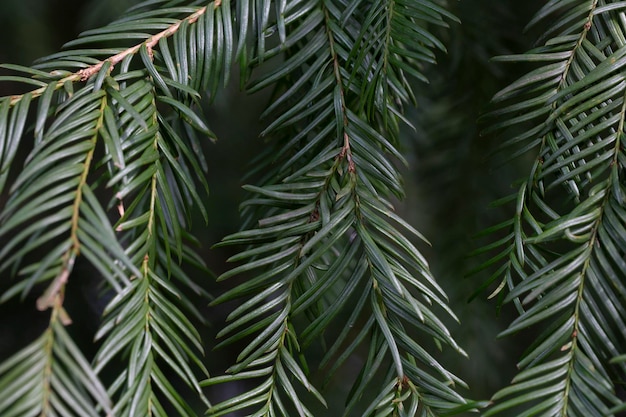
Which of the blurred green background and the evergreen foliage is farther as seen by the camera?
the blurred green background

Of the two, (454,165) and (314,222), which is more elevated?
(314,222)

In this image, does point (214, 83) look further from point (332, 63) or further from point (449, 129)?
point (449, 129)

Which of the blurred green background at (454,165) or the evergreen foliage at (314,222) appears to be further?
the blurred green background at (454,165)

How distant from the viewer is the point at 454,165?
773mm

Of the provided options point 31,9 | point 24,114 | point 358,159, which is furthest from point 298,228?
point 31,9

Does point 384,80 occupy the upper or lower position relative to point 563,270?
upper

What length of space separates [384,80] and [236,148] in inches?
32.4

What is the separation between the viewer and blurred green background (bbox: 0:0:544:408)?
2.31 feet

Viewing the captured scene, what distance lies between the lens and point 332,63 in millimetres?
441

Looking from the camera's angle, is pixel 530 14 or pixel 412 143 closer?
pixel 530 14

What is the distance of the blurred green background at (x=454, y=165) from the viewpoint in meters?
0.71

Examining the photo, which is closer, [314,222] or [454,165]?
[314,222]

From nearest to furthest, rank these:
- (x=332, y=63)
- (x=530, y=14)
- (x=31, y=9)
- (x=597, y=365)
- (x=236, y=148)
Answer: (x=597, y=365)
(x=332, y=63)
(x=530, y=14)
(x=31, y=9)
(x=236, y=148)

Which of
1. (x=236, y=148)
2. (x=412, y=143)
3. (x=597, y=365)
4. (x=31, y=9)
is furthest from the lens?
(x=236, y=148)
